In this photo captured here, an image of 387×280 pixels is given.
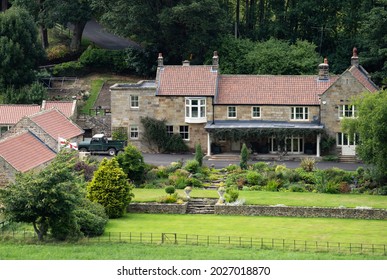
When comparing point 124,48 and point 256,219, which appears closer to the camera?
point 256,219

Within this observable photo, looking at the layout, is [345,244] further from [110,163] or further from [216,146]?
[216,146]

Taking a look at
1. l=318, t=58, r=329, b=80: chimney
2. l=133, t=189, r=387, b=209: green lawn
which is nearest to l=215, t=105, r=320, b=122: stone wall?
l=318, t=58, r=329, b=80: chimney

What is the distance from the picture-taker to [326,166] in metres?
81.4

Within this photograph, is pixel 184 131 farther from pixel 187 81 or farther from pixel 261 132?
pixel 261 132

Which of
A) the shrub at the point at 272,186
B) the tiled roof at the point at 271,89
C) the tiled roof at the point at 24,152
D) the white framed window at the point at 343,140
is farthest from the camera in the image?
the tiled roof at the point at 271,89

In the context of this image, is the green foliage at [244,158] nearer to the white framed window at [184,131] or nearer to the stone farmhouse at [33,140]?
the white framed window at [184,131]

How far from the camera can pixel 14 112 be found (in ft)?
286

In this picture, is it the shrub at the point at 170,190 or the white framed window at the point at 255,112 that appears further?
the white framed window at the point at 255,112

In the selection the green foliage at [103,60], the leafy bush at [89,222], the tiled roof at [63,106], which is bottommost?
the leafy bush at [89,222]

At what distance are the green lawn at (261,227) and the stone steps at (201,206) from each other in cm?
115

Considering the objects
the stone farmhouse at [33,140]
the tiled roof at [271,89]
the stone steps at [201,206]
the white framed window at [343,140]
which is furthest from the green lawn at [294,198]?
the tiled roof at [271,89]

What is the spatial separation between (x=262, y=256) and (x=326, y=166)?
83.3 feet

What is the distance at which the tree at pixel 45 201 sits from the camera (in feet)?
200

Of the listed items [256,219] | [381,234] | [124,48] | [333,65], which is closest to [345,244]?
[381,234]
